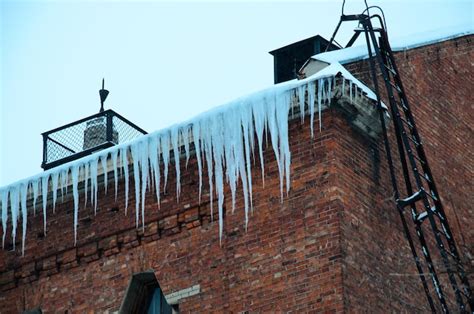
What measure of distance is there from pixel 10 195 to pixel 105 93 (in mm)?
3350

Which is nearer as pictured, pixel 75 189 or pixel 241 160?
pixel 241 160

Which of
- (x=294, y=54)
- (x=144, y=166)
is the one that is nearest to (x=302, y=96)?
(x=144, y=166)

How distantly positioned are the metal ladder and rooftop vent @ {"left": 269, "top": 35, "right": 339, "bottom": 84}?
7.25 feet

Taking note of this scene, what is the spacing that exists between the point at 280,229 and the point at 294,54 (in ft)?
14.3

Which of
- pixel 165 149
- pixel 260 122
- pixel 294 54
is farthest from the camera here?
pixel 294 54

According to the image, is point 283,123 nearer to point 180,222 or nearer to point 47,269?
point 180,222

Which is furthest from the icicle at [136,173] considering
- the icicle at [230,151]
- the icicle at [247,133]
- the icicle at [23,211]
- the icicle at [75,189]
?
the icicle at [23,211]

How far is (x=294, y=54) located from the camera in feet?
66.4

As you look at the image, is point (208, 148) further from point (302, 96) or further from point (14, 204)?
point (14, 204)

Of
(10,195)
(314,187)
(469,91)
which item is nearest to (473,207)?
(469,91)

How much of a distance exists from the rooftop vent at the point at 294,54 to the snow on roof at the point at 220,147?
8.94 feet

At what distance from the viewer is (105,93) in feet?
72.4

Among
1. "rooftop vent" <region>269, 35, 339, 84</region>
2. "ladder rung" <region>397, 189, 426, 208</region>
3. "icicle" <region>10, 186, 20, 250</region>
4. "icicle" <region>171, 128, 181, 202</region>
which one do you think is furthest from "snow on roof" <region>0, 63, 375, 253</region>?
"rooftop vent" <region>269, 35, 339, 84</region>

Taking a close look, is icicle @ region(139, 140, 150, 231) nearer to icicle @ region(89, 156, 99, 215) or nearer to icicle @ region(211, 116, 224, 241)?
icicle @ region(89, 156, 99, 215)
